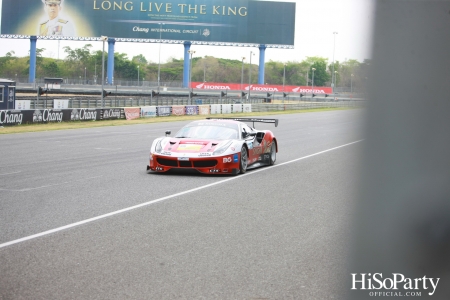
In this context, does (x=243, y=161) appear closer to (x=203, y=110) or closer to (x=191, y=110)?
(x=191, y=110)

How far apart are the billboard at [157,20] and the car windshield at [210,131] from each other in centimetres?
6718

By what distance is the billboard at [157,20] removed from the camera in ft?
270

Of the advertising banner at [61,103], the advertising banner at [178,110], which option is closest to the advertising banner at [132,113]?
the advertising banner at [178,110]

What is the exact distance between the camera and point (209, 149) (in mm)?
14586

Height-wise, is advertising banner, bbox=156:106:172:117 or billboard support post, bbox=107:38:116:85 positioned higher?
billboard support post, bbox=107:38:116:85

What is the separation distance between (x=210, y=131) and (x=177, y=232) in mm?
7677

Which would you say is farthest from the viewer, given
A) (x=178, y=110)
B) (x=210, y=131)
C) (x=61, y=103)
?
(x=178, y=110)

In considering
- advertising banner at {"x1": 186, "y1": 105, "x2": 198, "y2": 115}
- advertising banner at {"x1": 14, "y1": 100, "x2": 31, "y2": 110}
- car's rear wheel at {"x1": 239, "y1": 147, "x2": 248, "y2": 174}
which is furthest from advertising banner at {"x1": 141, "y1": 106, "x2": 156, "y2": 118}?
car's rear wheel at {"x1": 239, "y1": 147, "x2": 248, "y2": 174}

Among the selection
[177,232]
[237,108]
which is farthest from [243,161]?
[237,108]

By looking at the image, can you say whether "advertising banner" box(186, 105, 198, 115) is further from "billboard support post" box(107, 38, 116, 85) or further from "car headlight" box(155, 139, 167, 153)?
"car headlight" box(155, 139, 167, 153)

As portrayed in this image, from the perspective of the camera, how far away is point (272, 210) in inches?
395

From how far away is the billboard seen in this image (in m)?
82.3

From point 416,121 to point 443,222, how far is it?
44 centimetres

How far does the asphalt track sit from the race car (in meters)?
0.29
